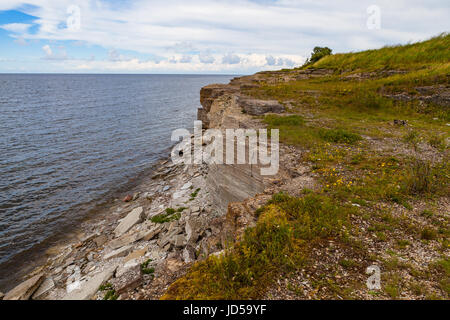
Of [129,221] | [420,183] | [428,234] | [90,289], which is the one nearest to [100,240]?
[129,221]

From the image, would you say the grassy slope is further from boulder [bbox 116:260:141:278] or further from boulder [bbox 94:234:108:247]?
boulder [bbox 94:234:108:247]

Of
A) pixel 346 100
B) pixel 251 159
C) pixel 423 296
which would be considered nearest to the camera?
pixel 423 296

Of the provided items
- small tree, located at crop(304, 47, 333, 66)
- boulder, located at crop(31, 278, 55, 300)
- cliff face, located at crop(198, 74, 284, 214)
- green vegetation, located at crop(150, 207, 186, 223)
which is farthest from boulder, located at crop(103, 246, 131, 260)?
small tree, located at crop(304, 47, 333, 66)

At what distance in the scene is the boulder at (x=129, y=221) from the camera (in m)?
13.7

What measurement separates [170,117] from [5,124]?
2609cm

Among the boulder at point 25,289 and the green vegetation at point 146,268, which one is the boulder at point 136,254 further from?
the boulder at point 25,289

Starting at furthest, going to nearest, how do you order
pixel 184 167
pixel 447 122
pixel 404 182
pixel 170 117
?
pixel 170 117 → pixel 184 167 → pixel 447 122 → pixel 404 182

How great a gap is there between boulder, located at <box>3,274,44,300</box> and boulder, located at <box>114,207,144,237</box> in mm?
3868

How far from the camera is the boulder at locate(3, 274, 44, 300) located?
31.8 ft

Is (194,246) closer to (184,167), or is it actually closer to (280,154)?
(280,154)

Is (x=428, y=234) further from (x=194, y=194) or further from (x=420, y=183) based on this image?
Result: (x=194, y=194)
